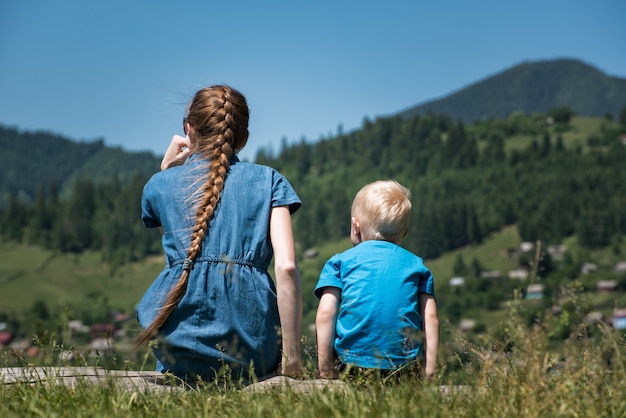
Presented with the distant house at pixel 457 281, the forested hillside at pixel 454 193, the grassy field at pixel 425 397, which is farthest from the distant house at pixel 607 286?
the grassy field at pixel 425 397

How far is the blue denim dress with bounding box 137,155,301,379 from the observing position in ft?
11.1

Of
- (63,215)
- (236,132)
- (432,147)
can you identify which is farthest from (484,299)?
(236,132)

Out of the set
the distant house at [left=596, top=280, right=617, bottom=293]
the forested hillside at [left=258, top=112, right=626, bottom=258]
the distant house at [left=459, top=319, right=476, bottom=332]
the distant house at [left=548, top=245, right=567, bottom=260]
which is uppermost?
the forested hillside at [left=258, top=112, right=626, bottom=258]

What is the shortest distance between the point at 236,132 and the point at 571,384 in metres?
1.94

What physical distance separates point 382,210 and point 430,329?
22.8 inches

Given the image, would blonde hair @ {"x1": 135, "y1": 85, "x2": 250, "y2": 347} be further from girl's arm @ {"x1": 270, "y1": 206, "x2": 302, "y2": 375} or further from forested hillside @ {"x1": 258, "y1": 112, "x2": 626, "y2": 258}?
forested hillside @ {"x1": 258, "y1": 112, "x2": 626, "y2": 258}

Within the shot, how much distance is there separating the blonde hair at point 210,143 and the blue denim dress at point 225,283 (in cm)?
4

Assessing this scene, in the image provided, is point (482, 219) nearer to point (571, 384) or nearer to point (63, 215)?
point (63, 215)

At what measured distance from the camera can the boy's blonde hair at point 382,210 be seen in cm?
355

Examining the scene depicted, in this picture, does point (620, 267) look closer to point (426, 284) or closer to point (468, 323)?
point (468, 323)

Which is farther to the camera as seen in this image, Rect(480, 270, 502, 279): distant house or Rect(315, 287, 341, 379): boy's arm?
Rect(480, 270, 502, 279): distant house

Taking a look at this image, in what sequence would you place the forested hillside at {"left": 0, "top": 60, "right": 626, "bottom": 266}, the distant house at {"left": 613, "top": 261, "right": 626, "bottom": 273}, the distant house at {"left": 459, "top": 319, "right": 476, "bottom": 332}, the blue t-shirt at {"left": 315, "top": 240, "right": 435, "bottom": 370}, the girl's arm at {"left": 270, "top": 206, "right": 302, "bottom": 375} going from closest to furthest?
the girl's arm at {"left": 270, "top": 206, "right": 302, "bottom": 375} < the blue t-shirt at {"left": 315, "top": 240, "right": 435, "bottom": 370} < the distant house at {"left": 459, "top": 319, "right": 476, "bottom": 332} < the distant house at {"left": 613, "top": 261, "right": 626, "bottom": 273} < the forested hillside at {"left": 0, "top": 60, "right": 626, "bottom": 266}

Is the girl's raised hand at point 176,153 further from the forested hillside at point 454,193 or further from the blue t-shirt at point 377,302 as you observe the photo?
the forested hillside at point 454,193

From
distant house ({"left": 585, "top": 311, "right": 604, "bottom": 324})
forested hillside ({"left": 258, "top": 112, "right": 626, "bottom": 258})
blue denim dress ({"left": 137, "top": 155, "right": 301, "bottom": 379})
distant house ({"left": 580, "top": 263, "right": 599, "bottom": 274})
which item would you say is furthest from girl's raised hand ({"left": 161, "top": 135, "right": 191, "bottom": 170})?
forested hillside ({"left": 258, "top": 112, "right": 626, "bottom": 258})
